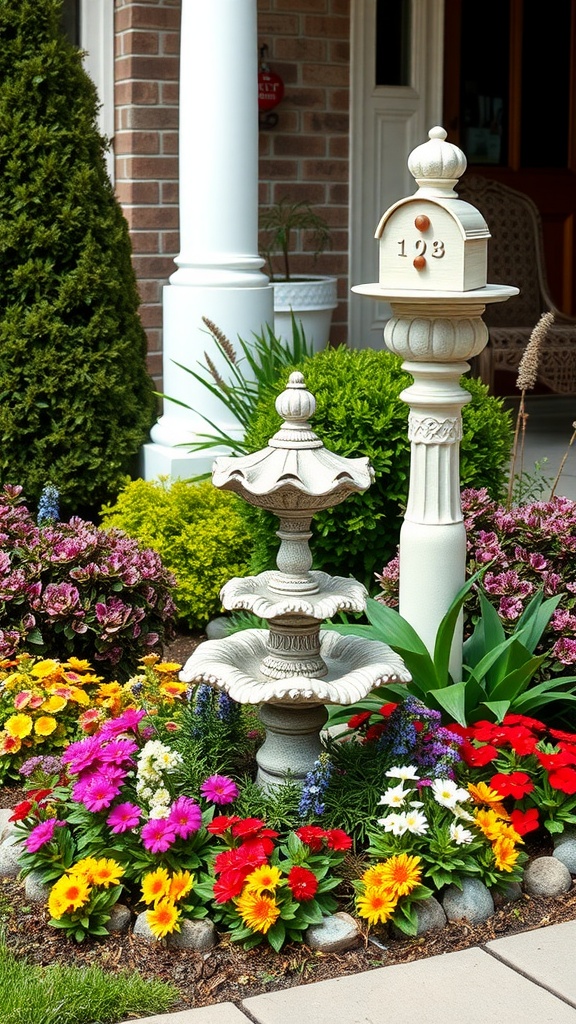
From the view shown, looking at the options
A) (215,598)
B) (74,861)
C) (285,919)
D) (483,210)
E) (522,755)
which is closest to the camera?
(285,919)

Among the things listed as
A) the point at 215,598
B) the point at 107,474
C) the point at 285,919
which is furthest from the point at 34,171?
the point at 285,919

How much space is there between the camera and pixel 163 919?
2.66 meters

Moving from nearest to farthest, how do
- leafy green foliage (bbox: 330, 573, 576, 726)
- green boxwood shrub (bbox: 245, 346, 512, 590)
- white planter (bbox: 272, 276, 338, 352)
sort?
leafy green foliage (bbox: 330, 573, 576, 726) → green boxwood shrub (bbox: 245, 346, 512, 590) → white planter (bbox: 272, 276, 338, 352)

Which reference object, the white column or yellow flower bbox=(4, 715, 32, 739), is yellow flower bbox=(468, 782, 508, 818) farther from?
the white column

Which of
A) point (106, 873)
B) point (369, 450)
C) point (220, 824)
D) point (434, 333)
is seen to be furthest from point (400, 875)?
point (369, 450)

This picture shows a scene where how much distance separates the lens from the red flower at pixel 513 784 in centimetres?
300

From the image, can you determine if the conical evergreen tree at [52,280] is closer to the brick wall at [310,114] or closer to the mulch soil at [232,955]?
the brick wall at [310,114]

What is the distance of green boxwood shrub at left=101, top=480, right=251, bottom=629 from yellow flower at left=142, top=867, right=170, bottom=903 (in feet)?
6.90

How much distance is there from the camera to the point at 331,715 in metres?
3.44

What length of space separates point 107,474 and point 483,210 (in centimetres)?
372

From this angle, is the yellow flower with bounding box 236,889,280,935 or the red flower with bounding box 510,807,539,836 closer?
the yellow flower with bounding box 236,889,280,935

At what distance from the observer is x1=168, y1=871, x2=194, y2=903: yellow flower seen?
272cm

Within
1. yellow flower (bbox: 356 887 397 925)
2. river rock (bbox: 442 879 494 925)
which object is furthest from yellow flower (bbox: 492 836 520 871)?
yellow flower (bbox: 356 887 397 925)

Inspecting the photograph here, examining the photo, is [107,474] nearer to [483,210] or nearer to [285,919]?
[285,919]
